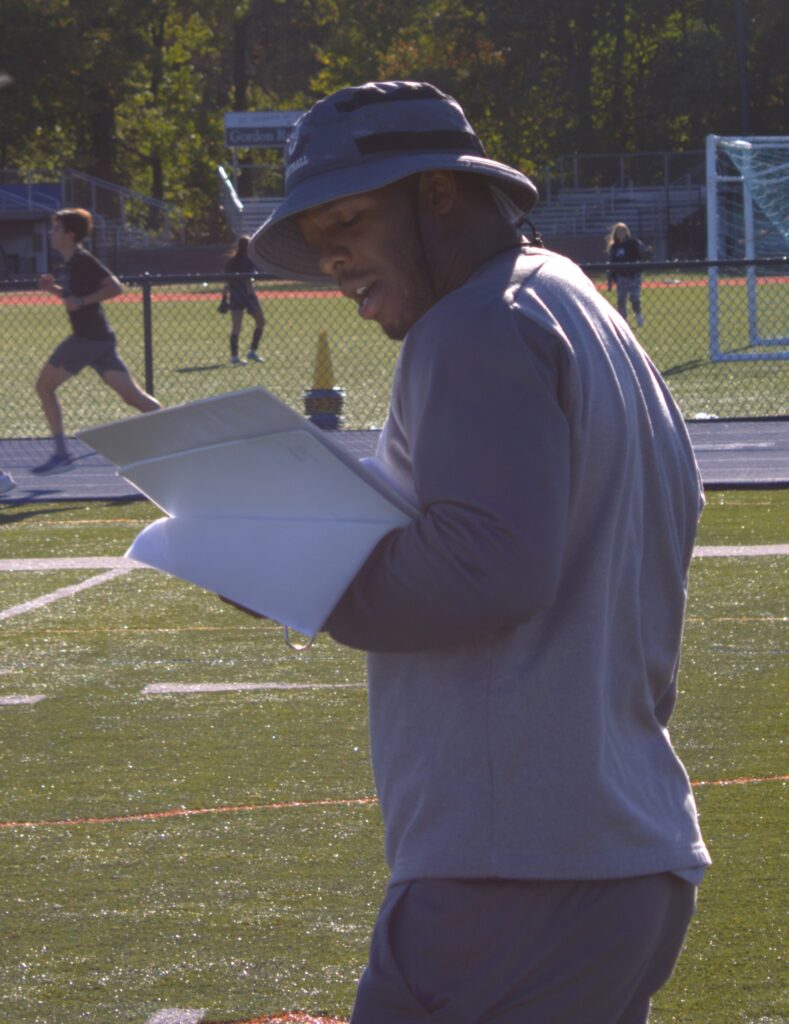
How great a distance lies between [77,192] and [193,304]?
85.2ft

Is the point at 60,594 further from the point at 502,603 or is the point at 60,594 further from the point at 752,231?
the point at 752,231

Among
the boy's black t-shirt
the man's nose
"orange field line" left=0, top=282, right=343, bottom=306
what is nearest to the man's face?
the man's nose

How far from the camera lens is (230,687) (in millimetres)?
6668

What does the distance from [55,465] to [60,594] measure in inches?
Result: 207

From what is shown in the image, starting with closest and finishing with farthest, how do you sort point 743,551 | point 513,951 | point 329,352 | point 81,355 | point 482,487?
point 482,487, point 513,951, point 743,551, point 81,355, point 329,352

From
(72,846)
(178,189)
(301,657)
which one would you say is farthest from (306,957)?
(178,189)

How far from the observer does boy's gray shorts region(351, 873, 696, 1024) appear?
1878mm

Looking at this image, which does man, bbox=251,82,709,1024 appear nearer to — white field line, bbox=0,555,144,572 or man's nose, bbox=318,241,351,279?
man's nose, bbox=318,241,351,279

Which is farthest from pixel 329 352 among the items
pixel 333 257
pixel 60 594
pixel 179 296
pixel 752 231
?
pixel 179 296

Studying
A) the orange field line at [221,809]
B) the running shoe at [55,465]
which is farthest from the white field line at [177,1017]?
the running shoe at [55,465]

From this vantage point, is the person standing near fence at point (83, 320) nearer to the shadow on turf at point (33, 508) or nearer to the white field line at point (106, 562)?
the shadow on turf at point (33, 508)

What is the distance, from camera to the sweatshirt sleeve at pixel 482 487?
1.74 metres

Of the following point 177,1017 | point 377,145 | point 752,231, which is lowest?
point 177,1017

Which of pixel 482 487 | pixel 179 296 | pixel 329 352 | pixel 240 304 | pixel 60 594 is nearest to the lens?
pixel 482 487
